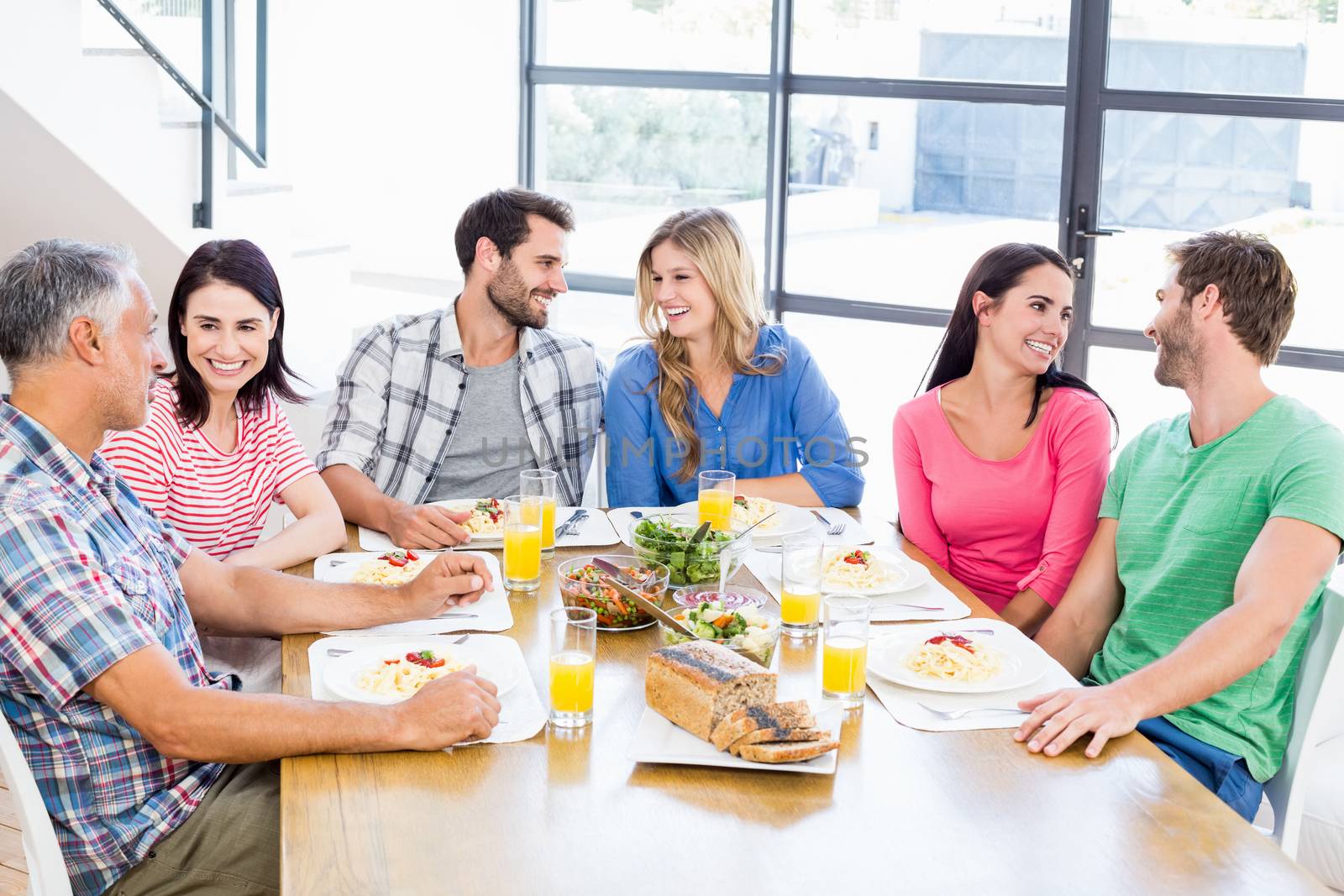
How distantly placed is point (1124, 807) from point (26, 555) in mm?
1269

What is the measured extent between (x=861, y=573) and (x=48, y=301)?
1244 millimetres

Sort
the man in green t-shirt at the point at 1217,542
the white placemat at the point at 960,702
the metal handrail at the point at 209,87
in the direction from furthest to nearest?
the metal handrail at the point at 209,87 → the man in green t-shirt at the point at 1217,542 → the white placemat at the point at 960,702

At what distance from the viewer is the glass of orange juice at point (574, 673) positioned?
1.58 meters

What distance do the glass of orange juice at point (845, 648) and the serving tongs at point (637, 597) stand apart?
0.61 feet

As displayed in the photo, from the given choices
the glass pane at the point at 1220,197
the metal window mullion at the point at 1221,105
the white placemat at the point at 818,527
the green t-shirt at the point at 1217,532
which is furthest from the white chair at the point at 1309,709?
the metal window mullion at the point at 1221,105

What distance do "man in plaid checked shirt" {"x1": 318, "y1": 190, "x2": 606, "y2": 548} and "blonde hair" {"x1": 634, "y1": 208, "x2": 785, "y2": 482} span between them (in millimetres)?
232

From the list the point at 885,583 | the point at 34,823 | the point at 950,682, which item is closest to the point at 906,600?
the point at 885,583

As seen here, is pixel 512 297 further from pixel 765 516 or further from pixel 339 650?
pixel 339 650

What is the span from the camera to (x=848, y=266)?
17.1 feet

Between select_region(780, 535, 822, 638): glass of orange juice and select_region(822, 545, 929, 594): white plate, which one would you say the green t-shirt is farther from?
select_region(780, 535, 822, 638): glass of orange juice

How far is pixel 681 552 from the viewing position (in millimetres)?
2006

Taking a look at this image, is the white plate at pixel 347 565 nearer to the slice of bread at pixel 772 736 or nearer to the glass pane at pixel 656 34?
the slice of bread at pixel 772 736

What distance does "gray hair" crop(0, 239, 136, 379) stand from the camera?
166 cm

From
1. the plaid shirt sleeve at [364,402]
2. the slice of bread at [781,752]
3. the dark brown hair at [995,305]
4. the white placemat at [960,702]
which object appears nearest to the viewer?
the slice of bread at [781,752]
